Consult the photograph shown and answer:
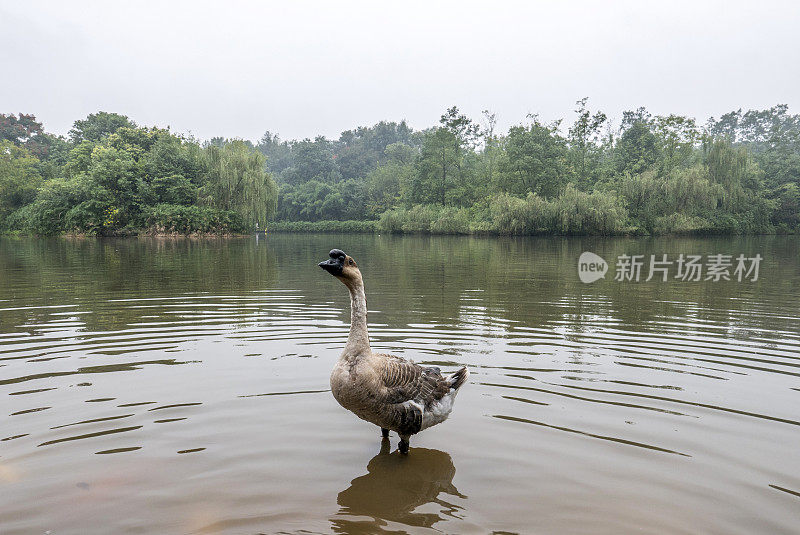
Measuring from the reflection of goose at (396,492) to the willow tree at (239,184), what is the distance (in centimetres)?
4702

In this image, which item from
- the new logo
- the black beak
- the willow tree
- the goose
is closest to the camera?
the black beak

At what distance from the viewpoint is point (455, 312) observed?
38.3ft

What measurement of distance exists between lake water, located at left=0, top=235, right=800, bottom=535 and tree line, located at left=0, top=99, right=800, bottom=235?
131 ft

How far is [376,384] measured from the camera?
4398mm

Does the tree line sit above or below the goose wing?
above

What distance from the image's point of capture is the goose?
14.2 feet

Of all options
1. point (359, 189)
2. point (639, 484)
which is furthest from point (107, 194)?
point (639, 484)

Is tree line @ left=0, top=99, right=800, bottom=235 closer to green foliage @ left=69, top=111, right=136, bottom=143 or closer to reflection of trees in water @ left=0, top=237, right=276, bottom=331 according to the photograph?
green foliage @ left=69, top=111, right=136, bottom=143

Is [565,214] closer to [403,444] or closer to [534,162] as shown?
[534,162]

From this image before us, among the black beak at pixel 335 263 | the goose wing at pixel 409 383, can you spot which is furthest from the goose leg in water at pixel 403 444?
the black beak at pixel 335 263

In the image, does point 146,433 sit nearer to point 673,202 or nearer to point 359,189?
point 673,202

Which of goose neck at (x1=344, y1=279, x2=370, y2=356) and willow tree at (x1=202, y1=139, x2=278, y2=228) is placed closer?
goose neck at (x1=344, y1=279, x2=370, y2=356)

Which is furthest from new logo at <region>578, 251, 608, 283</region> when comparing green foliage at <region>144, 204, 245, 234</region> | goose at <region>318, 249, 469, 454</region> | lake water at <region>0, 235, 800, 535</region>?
green foliage at <region>144, 204, 245, 234</region>

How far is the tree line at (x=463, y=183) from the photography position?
161 ft
